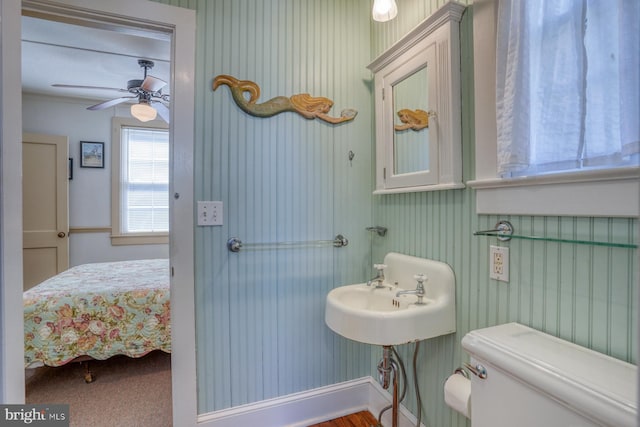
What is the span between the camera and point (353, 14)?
5.85 feet

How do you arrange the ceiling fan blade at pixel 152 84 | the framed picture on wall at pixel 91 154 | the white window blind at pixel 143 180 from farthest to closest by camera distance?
the white window blind at pixel 143 180 < the framed picture on wall at pixel 91 154 < the ceiling fan blade at pixel 152 84

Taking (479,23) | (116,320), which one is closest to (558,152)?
(479,23)

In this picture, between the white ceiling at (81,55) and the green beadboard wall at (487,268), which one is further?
the white ceiling at (81,55)

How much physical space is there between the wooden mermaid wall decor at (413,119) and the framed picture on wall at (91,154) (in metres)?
3.70

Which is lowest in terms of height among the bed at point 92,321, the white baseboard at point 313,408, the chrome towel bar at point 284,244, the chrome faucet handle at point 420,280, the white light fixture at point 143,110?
the white baseboard at point 313,408

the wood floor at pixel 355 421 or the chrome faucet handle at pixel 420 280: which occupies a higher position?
the chrome faucet handle at pixel 420 280

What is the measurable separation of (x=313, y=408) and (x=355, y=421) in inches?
9.4

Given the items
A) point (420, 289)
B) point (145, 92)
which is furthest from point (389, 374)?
point (145, 92)

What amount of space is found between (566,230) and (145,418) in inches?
86.9

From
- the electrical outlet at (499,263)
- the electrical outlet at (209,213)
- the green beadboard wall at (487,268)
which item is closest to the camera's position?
the green beadboard wall at (487,268)

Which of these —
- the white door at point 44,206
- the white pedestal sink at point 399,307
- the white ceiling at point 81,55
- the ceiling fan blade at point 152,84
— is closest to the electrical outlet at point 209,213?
the white pedestal sink at point 399,307

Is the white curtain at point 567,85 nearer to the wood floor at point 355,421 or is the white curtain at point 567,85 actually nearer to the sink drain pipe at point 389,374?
the sink drain pipe at point 389,374

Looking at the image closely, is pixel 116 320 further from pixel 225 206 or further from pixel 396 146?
pixel 396 146

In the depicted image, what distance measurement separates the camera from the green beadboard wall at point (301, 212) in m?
1.30
